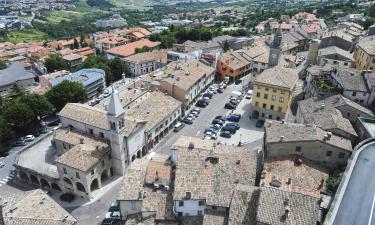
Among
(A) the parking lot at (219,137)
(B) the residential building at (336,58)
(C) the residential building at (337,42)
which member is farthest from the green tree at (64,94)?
(C) the residential building at (337,42)

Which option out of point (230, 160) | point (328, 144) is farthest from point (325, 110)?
point (230, 160)

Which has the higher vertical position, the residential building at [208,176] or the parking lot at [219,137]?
the residential building at [208,176]

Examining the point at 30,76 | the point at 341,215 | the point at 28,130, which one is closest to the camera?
the point at 341,215

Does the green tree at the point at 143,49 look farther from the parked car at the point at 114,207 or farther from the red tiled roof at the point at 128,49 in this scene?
the parked car at the point at 114,207

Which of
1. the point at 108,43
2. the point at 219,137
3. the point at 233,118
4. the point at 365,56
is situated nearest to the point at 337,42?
the point at 365,56

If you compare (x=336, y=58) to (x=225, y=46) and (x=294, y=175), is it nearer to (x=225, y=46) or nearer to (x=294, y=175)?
(x=225, y=46)

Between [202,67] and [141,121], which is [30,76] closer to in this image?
[202,67]
